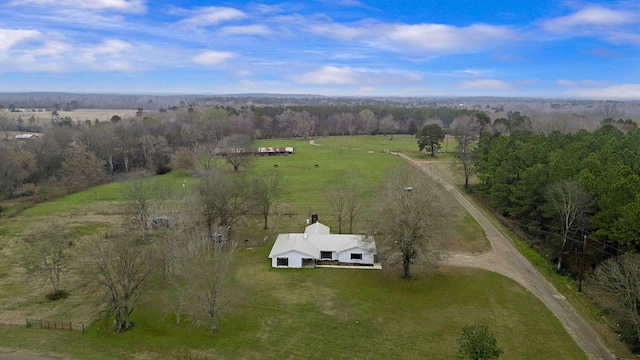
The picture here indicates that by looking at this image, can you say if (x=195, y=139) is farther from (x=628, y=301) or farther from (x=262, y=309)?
(x=628, y=301)

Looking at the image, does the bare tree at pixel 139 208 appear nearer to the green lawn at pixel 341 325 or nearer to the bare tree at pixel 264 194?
the bare tree at pixel 264 194

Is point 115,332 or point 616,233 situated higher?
point 616,233

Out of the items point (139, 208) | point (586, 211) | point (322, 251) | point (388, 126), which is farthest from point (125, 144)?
point (586, 211)

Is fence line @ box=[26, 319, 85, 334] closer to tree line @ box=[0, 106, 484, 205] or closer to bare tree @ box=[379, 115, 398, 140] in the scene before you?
tree line @ box=[0, 106, 484, 205]

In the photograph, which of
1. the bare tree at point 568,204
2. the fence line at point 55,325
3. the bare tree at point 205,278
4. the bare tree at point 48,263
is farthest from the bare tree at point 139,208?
the bare tree at point 568,204

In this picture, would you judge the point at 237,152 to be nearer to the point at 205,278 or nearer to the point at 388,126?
the point at 205,278

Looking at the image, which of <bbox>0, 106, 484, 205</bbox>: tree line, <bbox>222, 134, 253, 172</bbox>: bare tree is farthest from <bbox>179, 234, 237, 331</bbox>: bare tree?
<bbox>222, 134, 253, 172</bbox>: bare tree

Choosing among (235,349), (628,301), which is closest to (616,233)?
(628,301)
